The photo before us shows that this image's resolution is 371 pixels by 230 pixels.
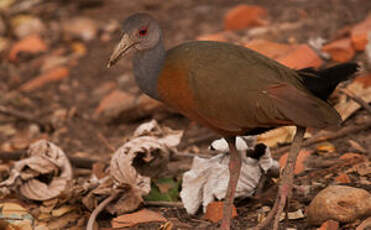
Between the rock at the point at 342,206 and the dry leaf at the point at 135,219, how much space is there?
935 mm

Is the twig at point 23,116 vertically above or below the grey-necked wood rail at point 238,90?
below

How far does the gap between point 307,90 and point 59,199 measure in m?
1.87

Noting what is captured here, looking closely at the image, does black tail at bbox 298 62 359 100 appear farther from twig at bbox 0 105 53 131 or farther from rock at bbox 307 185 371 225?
twig at bbox 0 105 53 131

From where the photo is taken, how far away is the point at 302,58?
15.8ft

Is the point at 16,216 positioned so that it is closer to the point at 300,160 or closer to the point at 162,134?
the point at 162,134

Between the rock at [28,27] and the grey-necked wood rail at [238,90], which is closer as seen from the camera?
the grey-necked wood rail at [238,90]

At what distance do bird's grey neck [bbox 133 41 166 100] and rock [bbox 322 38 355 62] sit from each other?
2239 mm

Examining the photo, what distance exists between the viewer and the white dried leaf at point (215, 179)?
352 centimetres

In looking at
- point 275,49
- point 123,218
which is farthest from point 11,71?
point 123,218

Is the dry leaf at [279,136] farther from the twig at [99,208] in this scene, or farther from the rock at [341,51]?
the twig at [99,208]

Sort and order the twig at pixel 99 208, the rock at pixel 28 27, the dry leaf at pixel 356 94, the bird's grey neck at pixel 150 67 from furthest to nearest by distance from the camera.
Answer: the rock at pixel 28 27
the dry leaf at pixel 356 94
the twig at pixel 99 208
the bird's grey neck at pixel 150 67

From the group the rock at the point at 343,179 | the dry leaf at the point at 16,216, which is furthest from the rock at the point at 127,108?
the rock at the point at 343,179

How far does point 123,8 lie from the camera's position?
25.8ft

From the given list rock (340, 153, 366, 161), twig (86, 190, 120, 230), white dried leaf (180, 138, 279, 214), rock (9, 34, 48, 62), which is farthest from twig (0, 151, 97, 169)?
rock (9, 34, 48, 62)
